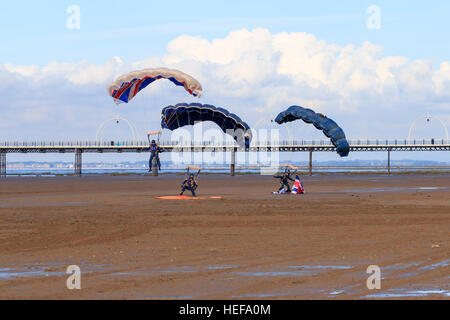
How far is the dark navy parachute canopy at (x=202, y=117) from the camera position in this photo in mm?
43344

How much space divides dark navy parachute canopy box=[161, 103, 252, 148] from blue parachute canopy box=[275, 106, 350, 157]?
179 inches

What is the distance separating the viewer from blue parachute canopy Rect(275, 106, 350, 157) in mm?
39188

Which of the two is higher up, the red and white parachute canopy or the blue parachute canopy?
the red and white parachute canopy

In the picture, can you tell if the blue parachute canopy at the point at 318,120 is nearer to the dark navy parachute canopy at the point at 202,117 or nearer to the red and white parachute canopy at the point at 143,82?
the dark navy parachute canopy at the point at 202,117

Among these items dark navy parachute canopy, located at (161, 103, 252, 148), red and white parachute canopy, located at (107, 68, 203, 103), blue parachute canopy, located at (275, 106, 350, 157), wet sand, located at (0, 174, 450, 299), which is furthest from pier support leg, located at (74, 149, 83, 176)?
wet sand, located at (0, 174, 450, 299)

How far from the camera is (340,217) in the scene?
61.8 ft

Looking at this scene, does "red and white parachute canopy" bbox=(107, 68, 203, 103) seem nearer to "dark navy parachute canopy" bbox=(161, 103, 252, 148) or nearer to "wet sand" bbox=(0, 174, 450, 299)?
"dark navy parachute canopy" bbox=(161, 103, 252, 148)

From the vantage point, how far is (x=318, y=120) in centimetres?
3922

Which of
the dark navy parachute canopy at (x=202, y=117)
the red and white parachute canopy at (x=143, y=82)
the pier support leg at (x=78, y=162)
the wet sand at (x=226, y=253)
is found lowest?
Answer: the wet sand at (x=226, y=253)

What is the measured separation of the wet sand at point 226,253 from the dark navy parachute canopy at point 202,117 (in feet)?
73.7

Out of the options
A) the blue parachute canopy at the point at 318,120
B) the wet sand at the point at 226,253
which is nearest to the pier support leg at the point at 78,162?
the blue parachute canopy at the point at 318,120

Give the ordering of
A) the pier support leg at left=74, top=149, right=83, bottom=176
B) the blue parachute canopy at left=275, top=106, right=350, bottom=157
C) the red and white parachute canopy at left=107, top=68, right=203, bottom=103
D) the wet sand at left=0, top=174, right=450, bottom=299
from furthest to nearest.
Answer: the pier support leg at left=74, top=149, right=83, bottom=176, the blue parachute canopy at left=275, top=106, right=350, bottom=157, the red and white parachute canopy at left=107, top=68, right=203, bottom=103, the wet sand at left=0, top=174, right=450, bottom=299

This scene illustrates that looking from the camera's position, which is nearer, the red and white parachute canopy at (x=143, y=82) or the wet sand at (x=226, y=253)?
the wet sand at (x=226, y=253)
